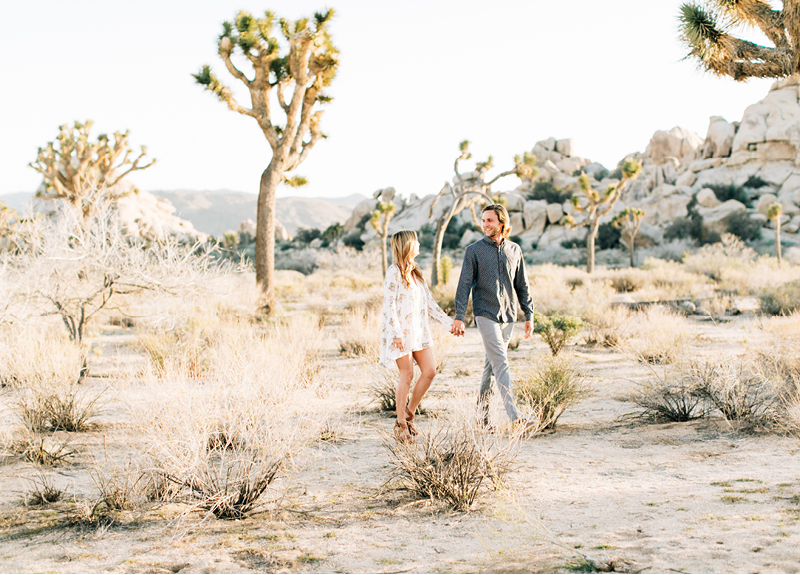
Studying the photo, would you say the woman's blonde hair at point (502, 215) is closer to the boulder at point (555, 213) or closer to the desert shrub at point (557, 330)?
the desert shrub at point (557, 330)

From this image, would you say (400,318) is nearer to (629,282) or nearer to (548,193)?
(629,282)

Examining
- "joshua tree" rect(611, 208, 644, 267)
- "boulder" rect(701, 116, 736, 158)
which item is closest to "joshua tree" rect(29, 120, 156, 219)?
"joshua tree" rect(611, 208, 644, 267)

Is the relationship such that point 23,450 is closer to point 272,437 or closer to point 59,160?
point 272,437

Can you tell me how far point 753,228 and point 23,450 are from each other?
4264 centimetres

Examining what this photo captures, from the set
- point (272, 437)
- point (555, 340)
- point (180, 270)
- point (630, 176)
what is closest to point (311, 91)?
point (180, 270)

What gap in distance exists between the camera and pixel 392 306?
4734 millimetres

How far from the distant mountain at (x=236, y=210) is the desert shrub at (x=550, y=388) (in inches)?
4310

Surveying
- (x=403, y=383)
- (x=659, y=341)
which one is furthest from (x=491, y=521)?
(x=659, y=341)

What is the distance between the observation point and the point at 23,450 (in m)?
4.62

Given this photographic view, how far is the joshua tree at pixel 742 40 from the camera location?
8.04 meters

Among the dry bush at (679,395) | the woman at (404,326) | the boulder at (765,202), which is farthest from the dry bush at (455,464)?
the boulder at (765,202)

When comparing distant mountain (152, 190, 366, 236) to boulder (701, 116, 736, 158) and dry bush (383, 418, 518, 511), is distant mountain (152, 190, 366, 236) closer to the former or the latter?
boulder (701, 116, 736, 158)

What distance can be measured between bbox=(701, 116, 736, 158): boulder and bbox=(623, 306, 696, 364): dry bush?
157 feet

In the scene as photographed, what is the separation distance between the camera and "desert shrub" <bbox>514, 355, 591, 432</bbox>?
5.36 metres
